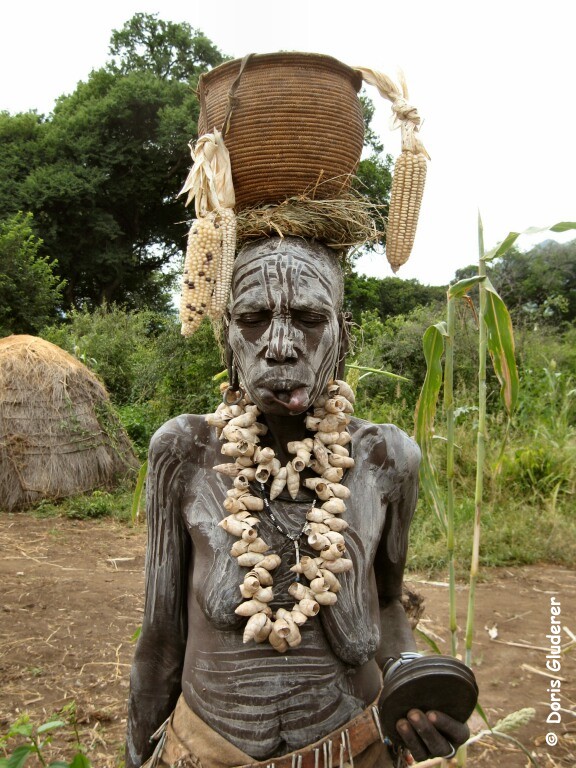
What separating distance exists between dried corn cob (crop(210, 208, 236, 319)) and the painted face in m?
0.04

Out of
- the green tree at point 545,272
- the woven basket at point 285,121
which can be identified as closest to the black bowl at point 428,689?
the woven basket at point 285,121

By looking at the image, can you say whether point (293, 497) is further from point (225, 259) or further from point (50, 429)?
point (50, 429)

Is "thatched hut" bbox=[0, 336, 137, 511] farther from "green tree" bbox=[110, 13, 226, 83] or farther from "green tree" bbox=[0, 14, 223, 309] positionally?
"green tree" bbox=[110, 13, 226, 83]

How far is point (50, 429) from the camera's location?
8.55 meters

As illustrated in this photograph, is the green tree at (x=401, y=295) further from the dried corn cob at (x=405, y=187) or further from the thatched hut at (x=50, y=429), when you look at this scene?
the dried corn cob at (x=405, y=187)

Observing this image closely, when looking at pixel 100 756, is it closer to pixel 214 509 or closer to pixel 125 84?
pixel 214 509

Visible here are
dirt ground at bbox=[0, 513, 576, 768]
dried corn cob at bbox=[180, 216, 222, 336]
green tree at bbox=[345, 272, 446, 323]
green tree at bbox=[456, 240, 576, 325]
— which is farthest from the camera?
green tree at bbox=[345, 272, 446, 323]

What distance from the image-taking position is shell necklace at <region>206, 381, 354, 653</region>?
1585 mm

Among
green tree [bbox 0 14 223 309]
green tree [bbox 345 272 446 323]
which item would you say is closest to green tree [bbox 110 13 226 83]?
green tree [bbox 0 14 223 309]

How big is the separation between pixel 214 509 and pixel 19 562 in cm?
527

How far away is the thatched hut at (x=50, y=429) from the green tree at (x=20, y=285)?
16.9ft

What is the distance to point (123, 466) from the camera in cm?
925

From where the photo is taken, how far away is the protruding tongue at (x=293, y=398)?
1.62 meters

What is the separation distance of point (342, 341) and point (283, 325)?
0.30 m
